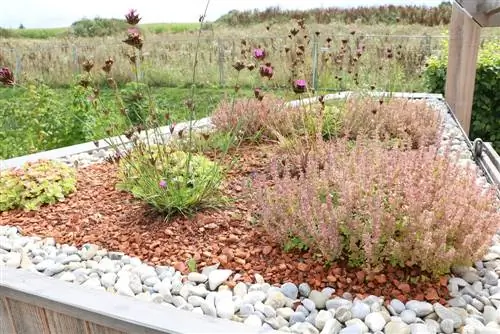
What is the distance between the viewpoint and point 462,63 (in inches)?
215

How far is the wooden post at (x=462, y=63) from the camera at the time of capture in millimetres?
5188

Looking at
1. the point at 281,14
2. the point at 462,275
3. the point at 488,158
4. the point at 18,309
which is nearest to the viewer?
the point at 18,309

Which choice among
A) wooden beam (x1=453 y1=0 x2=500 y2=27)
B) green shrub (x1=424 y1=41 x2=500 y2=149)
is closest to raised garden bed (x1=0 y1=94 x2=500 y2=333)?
wooden beam (x1=453 y1=0 x2=500 y2=27)

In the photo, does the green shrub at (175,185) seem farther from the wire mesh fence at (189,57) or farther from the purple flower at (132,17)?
the wire mesh fence at (189,57)

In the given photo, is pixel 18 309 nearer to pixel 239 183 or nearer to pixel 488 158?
pixel 239 183

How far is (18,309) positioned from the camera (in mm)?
1867

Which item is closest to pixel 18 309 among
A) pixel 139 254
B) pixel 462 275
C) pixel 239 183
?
pixel 139 254

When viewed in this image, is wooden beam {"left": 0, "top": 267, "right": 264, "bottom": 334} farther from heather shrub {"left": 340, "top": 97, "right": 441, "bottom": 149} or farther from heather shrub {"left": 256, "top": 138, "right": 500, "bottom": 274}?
heather shrub {"left": 340, "top": 97, "right": 441, "bottom": 149}

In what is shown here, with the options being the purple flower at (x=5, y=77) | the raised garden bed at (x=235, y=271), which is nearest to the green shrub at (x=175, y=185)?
the raised garden bed at (x=235, y=271)

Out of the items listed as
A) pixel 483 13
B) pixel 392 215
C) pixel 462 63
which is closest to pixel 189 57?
pixel 462 63

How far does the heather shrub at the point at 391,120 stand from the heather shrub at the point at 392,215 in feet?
5.66

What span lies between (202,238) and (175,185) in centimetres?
42

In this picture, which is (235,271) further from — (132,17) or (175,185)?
(132,17)

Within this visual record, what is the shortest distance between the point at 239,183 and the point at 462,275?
1.46 meters
